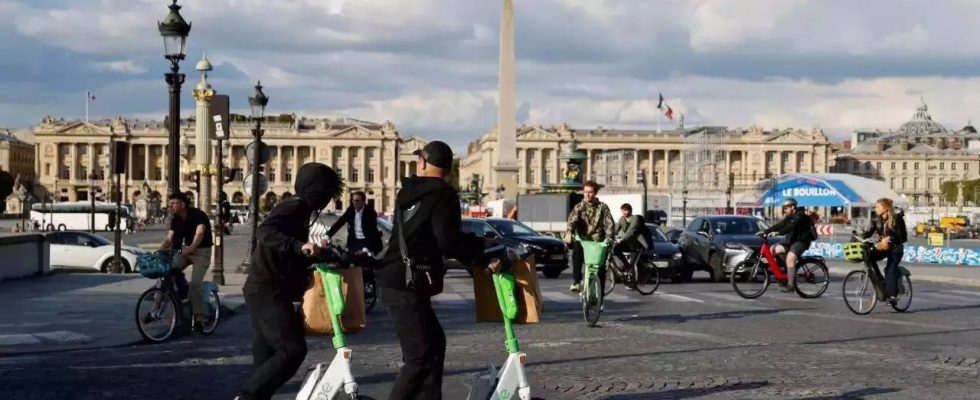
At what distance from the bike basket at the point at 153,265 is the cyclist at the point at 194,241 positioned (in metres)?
0.62

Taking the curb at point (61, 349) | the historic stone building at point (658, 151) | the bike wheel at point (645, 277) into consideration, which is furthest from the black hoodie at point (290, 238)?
the historic stone building at point (658, 151)

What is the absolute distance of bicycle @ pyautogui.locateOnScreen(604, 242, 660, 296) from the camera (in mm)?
21578

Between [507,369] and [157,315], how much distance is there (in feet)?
25.1

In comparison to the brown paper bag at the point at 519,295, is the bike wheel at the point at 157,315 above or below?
below

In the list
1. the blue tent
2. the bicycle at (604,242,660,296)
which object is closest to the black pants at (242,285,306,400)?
the bicycle at (604,242,660,296)

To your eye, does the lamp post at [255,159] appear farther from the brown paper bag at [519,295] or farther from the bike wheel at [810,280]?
the brown paper bag at [519,295]

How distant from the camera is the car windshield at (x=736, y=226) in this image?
28172mm

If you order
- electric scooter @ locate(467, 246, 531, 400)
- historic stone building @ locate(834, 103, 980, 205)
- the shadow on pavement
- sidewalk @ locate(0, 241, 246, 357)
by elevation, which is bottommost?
sidewalk @ locate(0, 241, 246, 357)

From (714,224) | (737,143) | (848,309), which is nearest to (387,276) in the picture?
(848,309)

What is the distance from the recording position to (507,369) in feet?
23.2

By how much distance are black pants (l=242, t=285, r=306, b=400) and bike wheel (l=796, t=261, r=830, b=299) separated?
14.9 meters

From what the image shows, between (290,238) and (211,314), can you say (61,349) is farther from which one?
(290,238)

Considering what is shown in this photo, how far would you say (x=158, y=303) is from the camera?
1380 centimetres

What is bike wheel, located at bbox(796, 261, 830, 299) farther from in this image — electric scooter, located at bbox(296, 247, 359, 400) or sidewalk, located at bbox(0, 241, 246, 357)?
electric scooter, located at bbox(296, 247, 359, 400)
